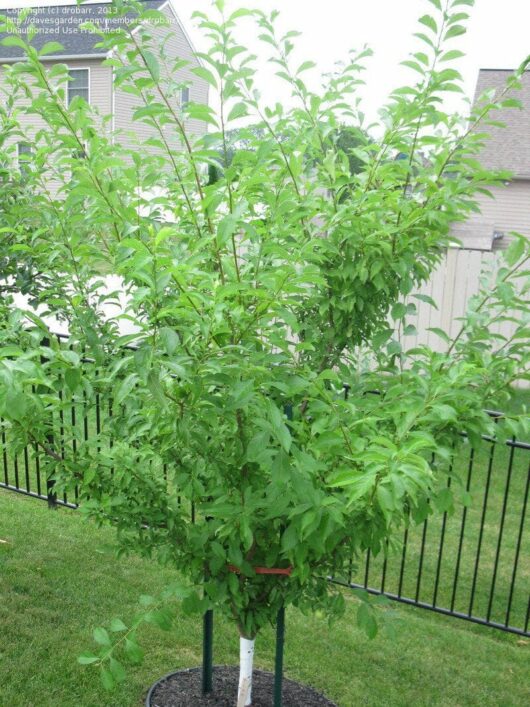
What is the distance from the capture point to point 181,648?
4113mm

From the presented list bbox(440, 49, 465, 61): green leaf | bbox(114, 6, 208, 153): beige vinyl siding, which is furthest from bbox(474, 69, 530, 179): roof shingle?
bbox(440, 49, 465, 61): green leaf

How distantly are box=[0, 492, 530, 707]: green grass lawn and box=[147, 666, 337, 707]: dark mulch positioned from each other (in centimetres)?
17

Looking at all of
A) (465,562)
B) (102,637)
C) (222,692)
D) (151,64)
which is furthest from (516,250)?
(465,562)

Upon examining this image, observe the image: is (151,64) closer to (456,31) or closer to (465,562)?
(456,31)

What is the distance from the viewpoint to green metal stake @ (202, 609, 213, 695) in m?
3.39

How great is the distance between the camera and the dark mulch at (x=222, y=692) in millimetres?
3416

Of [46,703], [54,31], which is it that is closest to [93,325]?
[46,703]

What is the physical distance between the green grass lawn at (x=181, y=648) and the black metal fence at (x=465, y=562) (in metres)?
0.21

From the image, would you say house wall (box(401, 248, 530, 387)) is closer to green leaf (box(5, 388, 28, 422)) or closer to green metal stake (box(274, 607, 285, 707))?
green metal stake (box(274, 607, 285, 707))

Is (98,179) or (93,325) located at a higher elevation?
(98,179)

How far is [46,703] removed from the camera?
3506 mm

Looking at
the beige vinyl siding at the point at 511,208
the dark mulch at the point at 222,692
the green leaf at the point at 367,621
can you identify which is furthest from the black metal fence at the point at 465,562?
the beige vinyl siding at the point at 511,208

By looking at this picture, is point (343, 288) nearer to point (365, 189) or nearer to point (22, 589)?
point (365, 189)

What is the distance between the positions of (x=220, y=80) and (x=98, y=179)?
49 cm
